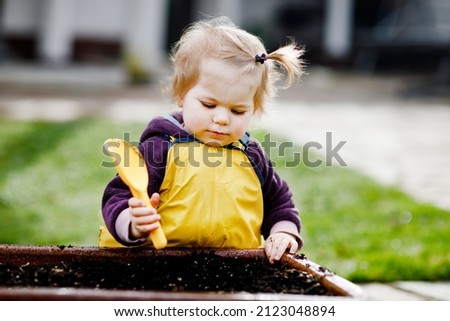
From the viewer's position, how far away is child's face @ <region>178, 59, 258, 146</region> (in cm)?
178

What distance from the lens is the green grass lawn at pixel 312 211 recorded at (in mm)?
3127

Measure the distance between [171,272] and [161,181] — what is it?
0.31 meters

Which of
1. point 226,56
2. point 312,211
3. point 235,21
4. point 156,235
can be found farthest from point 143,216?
point 235,21

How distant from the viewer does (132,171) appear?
66.6 inches

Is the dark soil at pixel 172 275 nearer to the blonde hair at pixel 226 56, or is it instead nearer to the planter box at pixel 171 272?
the planter box at pixel 171 272

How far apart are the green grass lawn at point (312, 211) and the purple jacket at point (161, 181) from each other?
983mm

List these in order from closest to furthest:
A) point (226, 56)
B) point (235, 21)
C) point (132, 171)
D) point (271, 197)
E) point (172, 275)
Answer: point (172, 275) → point (132, 171) → point (226, 56) → point (271, 197) → point (235, 21)

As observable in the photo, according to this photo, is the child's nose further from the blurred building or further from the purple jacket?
the blurred building

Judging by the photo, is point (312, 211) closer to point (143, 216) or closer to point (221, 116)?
point (221, 116)

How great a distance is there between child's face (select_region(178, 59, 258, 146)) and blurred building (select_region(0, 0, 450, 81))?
8.63 m

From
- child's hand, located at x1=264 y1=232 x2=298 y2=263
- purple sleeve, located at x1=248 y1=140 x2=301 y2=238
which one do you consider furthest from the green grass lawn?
child's hand, located at x1=264 y1=232 x2=298 y2=263

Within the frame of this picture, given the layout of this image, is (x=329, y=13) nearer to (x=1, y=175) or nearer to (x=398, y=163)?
(x=398, y=163)

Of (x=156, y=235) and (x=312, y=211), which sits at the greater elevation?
(x=156, y=235)
